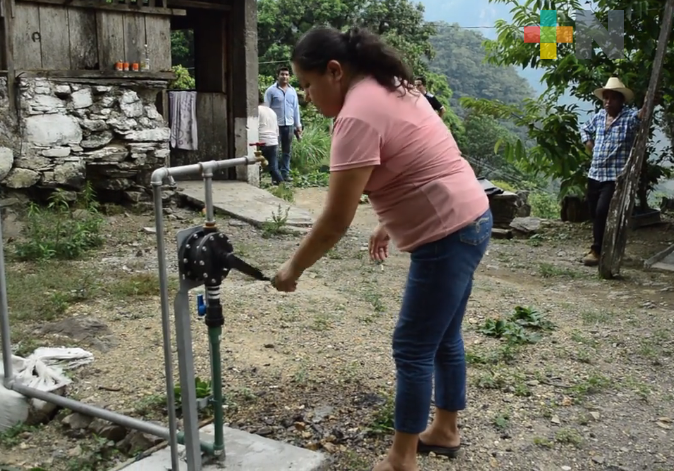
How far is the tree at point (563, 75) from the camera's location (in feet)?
25.3

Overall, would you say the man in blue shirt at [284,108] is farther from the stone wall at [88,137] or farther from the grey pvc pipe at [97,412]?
the grey pvc pipe at [97,412]

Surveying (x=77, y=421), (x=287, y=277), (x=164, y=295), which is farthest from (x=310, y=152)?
(x=164, y=295)

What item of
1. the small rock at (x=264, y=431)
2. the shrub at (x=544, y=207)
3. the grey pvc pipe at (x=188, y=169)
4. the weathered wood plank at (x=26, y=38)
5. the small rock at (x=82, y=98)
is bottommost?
the shrub at (x=544, y=207)

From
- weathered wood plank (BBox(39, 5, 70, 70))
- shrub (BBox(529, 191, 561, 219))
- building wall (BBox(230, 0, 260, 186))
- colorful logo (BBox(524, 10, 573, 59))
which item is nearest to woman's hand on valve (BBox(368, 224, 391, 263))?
colorful logo (BBox(524, 10, 573, 59))

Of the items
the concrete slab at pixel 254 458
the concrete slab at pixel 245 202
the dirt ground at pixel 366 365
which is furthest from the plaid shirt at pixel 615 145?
the concrete slab at pixel 254 458

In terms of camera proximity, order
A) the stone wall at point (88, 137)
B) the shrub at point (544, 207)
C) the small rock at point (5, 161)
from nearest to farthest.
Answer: the small rock at point (5, 161) → the stone wall at point (88, 137) → the shrub at point (544, 207)

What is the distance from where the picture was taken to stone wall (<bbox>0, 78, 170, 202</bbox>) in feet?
25.0

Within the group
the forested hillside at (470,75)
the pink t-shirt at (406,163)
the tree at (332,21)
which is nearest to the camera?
the pink t-shirt at (406,163)

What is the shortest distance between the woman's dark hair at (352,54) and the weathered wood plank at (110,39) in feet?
21.3

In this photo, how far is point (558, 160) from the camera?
8430 mm

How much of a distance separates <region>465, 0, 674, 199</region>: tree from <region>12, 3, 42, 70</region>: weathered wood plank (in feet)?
15.2

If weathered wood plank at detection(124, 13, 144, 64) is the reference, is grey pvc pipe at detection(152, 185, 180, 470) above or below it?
below

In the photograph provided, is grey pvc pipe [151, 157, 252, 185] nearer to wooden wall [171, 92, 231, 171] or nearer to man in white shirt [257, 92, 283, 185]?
wooden wall [171, 92, 231, 171]

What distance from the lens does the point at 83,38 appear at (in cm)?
816
